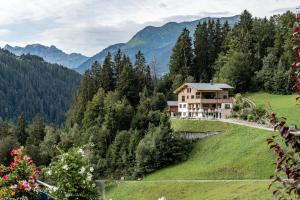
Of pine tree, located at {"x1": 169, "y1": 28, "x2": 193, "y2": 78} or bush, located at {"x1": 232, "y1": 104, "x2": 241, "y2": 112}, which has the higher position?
pine tree, located at {"x1": 169, "y1": 28, "x2": 193, "y2": 78}

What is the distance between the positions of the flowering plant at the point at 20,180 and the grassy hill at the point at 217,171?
29285mm

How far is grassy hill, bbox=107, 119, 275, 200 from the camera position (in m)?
45.7

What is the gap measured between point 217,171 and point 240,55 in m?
39.7

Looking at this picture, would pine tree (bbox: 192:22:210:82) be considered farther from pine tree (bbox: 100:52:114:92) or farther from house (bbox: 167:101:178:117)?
pine tree (bbox: 100:52:114:92)

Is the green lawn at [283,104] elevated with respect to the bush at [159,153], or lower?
elevated

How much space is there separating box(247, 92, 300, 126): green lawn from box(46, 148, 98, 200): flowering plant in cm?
5223

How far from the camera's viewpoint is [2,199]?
38.5ft

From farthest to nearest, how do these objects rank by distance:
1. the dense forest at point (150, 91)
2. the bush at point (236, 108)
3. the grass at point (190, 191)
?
the bush at point (236, 108) → the dense forest at point (150, 91) → the grass at point (190, 191)

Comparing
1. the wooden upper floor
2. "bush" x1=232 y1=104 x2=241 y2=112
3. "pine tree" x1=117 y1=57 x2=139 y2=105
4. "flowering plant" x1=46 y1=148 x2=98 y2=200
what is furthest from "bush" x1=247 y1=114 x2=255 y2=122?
"flowering plant" x1=46 y1=148 x2=98 y2=200

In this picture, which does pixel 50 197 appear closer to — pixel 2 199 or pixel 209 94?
pixel 2 199

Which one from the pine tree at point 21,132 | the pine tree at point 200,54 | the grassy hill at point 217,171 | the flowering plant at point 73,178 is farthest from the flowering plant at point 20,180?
the pine tree at point 21,132

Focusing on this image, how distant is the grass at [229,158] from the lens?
5331 cm

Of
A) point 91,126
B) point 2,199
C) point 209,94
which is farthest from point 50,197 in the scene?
point 91,126

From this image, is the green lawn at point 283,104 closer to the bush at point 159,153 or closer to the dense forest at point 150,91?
Answer: the dense forest at point 150,91
